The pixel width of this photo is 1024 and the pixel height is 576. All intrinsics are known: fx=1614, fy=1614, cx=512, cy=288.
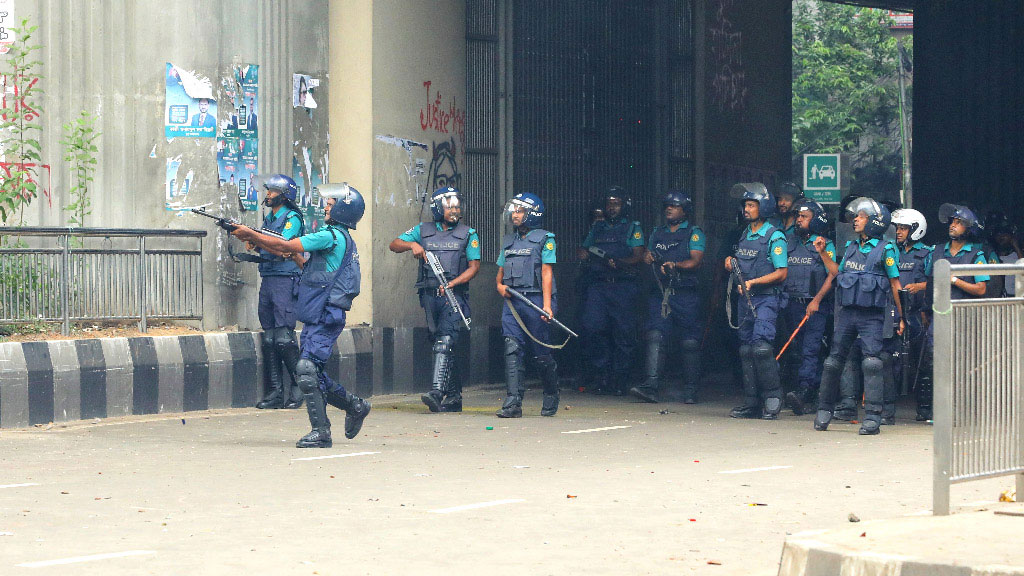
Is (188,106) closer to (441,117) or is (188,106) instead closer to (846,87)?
(441,117)

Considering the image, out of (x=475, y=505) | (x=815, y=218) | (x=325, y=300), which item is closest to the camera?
(x=475, y=505)

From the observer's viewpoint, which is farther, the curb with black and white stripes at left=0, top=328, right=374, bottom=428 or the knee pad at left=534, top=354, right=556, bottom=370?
the knee pad at left=534, top=354, right=556, bottom=370

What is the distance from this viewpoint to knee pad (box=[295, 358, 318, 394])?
11094 mm

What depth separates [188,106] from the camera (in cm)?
1456

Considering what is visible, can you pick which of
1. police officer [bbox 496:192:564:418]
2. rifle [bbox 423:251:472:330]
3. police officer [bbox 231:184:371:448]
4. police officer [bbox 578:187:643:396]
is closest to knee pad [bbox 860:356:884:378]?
police officer [bbox 496:192:564:418]

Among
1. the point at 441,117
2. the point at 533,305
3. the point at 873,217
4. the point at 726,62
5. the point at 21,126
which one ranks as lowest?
the point at 533,305

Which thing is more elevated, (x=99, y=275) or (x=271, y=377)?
(x=99, y=275)

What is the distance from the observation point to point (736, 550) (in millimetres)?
7227

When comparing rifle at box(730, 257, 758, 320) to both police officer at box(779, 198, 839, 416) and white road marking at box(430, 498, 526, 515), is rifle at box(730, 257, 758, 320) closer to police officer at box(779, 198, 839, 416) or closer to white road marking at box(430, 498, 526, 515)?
police officer at box(779, 198, 839, 416)

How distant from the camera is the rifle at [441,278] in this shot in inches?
559

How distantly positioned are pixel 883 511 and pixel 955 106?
56.4 feet

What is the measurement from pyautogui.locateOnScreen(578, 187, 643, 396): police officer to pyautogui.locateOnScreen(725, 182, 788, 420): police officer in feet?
8.41

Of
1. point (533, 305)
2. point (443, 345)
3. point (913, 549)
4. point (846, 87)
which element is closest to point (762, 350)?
point (533, 305)

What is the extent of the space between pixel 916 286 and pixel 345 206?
591 centimetres
